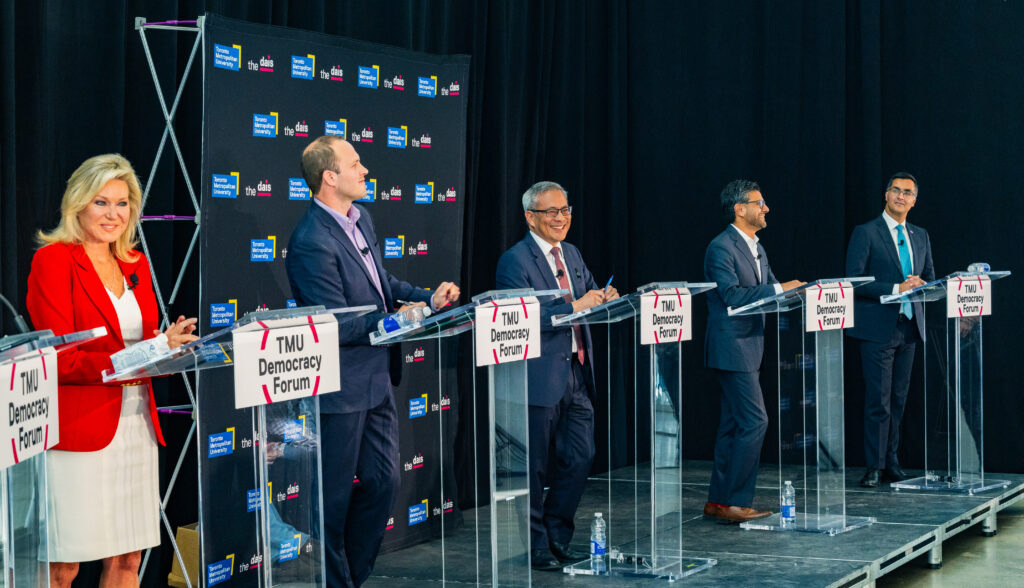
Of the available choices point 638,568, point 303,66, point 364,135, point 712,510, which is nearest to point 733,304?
point 712,510

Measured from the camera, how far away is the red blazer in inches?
126

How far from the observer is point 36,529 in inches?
92.7

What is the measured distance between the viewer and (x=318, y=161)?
12.5 feet

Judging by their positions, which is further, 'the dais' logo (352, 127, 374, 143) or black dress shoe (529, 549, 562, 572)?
'the dais' logo (352, 127, 374, 143)

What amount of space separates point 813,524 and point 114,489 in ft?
11.0

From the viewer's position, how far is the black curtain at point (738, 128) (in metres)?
6.89

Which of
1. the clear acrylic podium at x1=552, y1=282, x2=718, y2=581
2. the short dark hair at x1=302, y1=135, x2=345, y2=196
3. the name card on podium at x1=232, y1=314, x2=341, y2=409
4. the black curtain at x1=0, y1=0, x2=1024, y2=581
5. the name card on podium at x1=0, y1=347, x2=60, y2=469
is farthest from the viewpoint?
the black curtain at x1=0, y1=0, x2=1024, y2=581

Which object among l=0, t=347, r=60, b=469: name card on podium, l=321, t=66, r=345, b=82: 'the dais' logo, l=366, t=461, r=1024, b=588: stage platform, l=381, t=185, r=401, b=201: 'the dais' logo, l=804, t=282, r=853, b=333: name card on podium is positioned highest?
l=321, t=66, r=345, b=82: 'the dais' logo

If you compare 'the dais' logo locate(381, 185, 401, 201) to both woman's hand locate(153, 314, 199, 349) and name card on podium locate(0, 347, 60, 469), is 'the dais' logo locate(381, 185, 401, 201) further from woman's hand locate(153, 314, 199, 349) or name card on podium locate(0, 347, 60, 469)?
name card on podium locate(0, 347, 60, 469)

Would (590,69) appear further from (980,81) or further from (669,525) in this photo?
(669,525)

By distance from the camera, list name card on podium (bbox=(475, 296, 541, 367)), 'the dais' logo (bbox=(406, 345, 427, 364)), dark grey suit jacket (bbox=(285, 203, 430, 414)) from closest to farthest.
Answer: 1. name card on podium (bbox=(475, 296, 541, 367))
2. dark grey suit jacket (bbox=(285, 203, 430, 414))
3. 'the dais' logo (bbox=(406, 345, 427, 364))

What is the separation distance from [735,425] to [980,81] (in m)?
3.55

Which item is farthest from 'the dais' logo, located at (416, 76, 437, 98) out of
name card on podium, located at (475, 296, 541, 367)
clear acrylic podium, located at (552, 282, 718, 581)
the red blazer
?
the red blazer

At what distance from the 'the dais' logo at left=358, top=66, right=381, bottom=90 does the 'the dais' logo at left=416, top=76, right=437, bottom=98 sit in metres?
0.31
